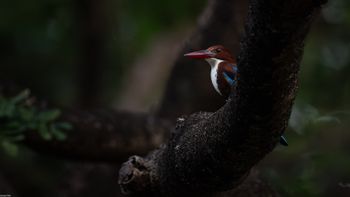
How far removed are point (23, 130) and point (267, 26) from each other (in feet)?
8.82

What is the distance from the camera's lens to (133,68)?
7543 millimetres

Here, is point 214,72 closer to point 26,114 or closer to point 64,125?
point 64,125

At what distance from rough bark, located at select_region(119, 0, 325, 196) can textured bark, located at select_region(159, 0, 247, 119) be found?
7.31ft

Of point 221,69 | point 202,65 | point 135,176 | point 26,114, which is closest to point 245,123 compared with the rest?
point 135,176

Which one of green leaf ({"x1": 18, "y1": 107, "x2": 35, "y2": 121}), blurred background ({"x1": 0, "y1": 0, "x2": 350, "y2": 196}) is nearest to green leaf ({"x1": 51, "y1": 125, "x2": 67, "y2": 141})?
green leaf ({"x1": 18, "y1": 107, "x2": 35, "y2": 121})

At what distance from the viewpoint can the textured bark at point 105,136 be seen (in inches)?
182

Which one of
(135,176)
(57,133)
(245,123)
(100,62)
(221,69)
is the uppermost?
(100,62)

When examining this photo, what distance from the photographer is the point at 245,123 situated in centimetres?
219

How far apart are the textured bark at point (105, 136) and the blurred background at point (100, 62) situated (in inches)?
32.2

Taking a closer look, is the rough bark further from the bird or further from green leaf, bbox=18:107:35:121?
green leaf, bbox=18:107:35:121

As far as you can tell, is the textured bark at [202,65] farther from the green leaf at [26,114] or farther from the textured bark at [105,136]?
the green leaf at [26,114]

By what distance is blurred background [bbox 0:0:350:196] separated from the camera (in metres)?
5.85

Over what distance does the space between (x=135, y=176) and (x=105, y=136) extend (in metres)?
1.95

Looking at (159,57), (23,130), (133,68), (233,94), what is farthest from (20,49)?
(233,94)
